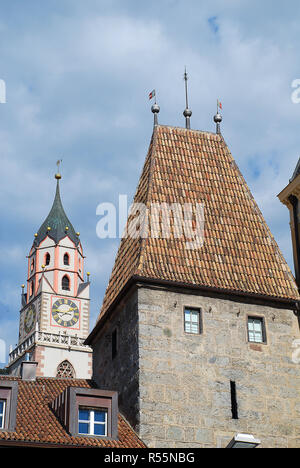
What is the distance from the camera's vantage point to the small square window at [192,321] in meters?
25.7

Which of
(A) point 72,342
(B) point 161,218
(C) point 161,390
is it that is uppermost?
(A) point 72,342

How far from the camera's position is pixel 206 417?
2455 cm

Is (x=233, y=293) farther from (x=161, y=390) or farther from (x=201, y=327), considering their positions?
(x=161, y=390)

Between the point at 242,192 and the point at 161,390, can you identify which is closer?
the point at 161,390

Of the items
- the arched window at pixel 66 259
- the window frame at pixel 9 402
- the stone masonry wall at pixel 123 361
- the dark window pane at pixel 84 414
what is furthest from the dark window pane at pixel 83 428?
the arched window at pixel 66 259

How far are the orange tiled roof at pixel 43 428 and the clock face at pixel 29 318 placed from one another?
6515 centimetres

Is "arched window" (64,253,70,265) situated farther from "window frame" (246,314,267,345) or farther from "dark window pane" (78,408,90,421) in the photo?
"dark window pane" (78,408,90,421)

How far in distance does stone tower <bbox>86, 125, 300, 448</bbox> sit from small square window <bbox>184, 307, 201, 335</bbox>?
4 cm

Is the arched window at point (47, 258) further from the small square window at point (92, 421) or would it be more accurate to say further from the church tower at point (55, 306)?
the small square window at point (92, 421)

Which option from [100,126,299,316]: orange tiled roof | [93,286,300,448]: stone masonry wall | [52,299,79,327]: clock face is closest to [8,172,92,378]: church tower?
[52,299,79,327]: clock face

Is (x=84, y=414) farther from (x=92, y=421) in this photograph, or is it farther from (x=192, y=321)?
(x=192, y=321)

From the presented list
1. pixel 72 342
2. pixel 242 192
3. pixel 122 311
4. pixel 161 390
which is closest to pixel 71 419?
pixel 161 390

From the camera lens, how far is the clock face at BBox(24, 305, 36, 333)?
300ft
